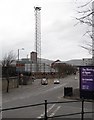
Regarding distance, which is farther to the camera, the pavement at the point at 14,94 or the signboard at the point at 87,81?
the pavement at the point at 14,94

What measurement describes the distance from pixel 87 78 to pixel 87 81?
0.28m

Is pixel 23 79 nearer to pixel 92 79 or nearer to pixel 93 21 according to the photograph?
pixel 92 79

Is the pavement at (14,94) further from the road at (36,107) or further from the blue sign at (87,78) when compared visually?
the blue sign at (87,78)

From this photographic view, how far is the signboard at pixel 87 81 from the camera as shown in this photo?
33156 millimetres

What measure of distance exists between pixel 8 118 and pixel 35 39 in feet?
339

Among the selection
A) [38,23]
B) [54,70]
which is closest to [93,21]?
[38,23]

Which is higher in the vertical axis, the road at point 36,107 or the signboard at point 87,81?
the signboard at point 87,81

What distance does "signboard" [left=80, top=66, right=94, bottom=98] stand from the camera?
33.2m

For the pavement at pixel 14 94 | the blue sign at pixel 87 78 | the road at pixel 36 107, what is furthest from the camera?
the pavement at pixel 14 94

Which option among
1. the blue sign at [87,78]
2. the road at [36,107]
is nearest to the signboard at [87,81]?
the blue sign at [87,78]

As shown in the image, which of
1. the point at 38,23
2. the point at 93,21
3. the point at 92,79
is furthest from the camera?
the point at 38,23

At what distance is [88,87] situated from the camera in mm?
33375

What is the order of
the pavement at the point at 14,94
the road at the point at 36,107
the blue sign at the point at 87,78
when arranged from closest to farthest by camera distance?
the road at the point at 36,107 < the blue sign at the point at 87,78 < the pavement at the point at 14,94

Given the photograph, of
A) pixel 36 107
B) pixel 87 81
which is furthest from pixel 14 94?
pixel 36 107
